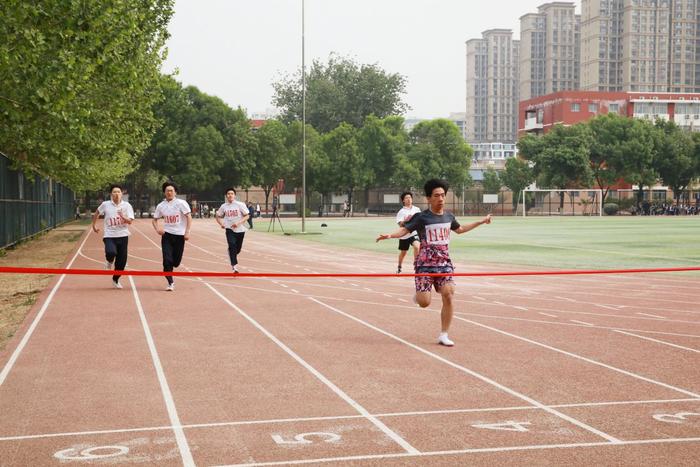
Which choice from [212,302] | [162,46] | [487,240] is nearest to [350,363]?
[212,302]

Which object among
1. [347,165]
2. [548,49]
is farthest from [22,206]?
[548,49]

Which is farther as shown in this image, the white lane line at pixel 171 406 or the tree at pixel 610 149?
the tree at pixel 610 149

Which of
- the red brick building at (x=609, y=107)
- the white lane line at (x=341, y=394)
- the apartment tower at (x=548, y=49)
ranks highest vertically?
the apartment tower at (x=548, y=49)

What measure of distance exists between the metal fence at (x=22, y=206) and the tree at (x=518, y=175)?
56415 mm

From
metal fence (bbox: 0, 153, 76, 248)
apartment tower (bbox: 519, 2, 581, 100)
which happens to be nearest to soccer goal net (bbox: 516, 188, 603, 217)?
metal fence (bbox: 0, 153, 76, 248)

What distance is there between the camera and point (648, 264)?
2055 centimetres

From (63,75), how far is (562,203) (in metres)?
73.2

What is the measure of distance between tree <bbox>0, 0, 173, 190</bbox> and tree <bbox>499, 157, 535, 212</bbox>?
223 feet

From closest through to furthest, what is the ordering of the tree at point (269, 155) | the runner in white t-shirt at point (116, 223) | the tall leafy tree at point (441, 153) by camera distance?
the runner in white t-shirt at point (116, 223)
the tree at point (269, 155)
the tall leafy tree at point (441, 153)

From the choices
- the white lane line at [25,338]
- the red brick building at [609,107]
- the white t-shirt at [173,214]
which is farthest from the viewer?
the red brick building at [609,107]

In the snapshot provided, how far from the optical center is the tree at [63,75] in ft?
56.5

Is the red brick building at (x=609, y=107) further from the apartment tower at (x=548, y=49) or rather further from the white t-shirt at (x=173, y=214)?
the white t-shirt at (x=173, y=214)

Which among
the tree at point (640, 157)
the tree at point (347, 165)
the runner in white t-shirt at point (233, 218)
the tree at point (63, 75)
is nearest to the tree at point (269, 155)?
the tree at point (347, 165)

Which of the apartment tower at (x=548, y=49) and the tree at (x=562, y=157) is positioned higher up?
the apartment tower at (x=548, y=49)
